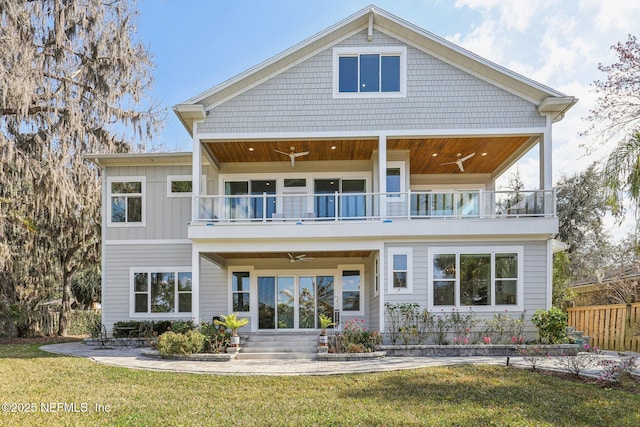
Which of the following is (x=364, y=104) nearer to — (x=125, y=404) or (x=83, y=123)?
(x=125, y=404)

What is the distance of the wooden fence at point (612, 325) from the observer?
12.2 meters

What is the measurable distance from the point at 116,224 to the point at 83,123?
4.67 m

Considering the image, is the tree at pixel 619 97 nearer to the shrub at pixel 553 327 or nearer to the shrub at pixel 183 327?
the shrub at pixel 553 327

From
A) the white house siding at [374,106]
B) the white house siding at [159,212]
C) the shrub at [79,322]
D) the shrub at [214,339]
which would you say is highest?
the white house siding at [374,106]

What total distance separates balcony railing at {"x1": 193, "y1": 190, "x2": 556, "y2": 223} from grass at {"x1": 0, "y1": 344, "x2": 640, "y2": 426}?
4855 mm

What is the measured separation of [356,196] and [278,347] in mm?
5017

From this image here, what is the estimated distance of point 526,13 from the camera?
15352 mm

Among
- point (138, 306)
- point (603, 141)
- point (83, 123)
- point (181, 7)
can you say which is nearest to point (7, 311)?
point (138, 306)

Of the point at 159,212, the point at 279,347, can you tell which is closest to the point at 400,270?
the point at 279,347

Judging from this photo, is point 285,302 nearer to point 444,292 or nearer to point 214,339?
point 214,339

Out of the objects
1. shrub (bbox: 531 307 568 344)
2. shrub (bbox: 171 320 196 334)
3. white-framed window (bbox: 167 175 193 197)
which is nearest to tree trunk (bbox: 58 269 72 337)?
white-framed window (bbox: 167 175 193 197)

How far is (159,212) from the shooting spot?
50.3 ft

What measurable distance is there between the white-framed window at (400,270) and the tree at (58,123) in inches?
452

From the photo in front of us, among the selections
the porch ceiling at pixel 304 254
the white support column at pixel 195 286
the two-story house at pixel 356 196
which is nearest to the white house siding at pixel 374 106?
the two-story house at pixel 356 196
